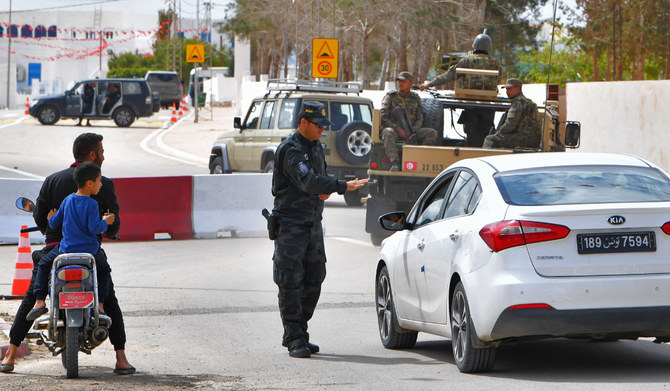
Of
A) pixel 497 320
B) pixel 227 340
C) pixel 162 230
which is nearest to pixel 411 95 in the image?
pixel 162 230

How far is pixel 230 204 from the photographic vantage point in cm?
1692

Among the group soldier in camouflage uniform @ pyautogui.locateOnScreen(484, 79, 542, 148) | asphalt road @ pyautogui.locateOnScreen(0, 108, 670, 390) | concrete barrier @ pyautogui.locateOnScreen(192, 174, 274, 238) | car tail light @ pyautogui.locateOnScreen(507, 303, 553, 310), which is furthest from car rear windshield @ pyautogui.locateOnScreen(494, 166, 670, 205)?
concrete barrier @ pyautogui.locateOnScreen(192, 174, 274, 238)

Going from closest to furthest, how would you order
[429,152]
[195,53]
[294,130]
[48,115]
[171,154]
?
[429,152], [294,130], [171,154], [195,53], [48,115]

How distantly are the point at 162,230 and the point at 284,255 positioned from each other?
27.3ft

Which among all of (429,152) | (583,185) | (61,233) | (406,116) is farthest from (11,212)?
(583,185)

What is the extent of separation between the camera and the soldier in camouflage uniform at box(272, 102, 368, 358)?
27.5ft

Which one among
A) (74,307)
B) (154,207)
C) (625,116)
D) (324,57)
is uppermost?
(324,57)

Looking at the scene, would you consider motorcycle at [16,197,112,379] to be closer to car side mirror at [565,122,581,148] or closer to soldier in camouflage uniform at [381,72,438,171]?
soldier in camouflage uniform at [381,72,438,171]

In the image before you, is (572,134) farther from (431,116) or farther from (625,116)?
(625,116)

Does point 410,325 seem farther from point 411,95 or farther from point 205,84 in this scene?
point 205,84

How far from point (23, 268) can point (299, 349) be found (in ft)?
13.2

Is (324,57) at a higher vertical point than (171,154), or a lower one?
higher

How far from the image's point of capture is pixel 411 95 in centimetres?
1581

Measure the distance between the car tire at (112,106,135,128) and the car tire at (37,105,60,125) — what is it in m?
2.41
